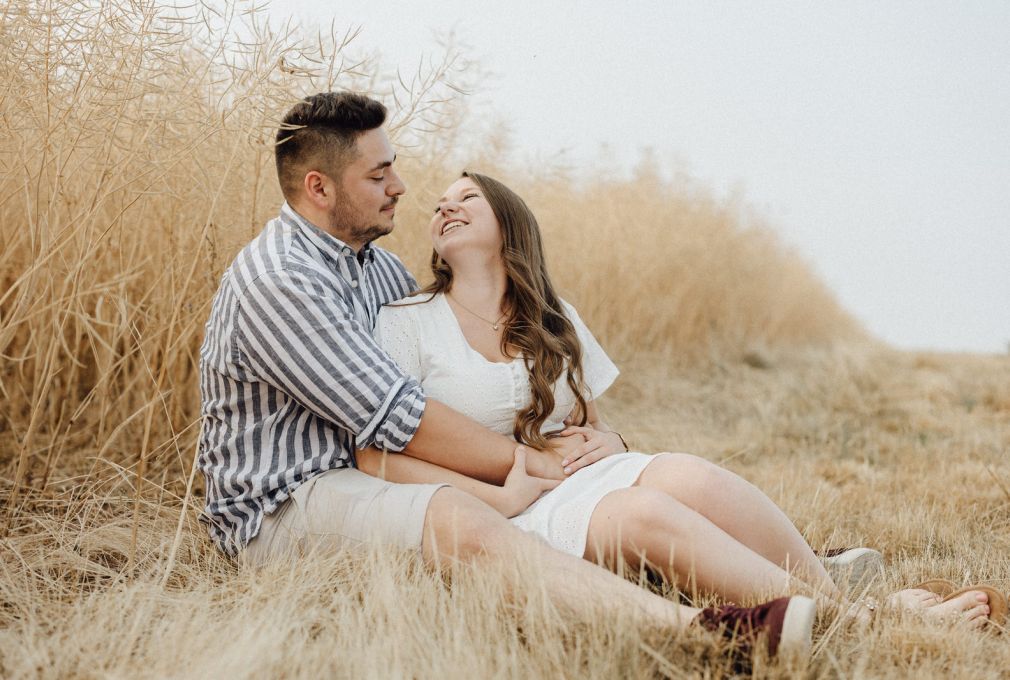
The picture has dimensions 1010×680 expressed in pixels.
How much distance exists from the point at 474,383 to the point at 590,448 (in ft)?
1.07

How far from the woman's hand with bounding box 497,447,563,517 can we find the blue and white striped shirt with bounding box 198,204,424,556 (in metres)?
0.25

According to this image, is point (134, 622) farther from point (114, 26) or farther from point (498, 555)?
point (114, 26)

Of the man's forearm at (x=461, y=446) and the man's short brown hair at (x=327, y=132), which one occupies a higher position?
the man's short brown hair at (x=327, y=132)

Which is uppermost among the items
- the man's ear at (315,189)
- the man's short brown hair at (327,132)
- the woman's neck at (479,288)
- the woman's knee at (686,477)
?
the man's short brown hair at (327,132)

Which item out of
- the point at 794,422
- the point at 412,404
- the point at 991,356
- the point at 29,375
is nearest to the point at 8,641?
the point at 412,404

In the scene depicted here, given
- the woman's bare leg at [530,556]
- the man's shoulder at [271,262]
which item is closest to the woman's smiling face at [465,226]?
the man's shoulder at [271,262]

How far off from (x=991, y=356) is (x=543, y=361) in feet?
25.8

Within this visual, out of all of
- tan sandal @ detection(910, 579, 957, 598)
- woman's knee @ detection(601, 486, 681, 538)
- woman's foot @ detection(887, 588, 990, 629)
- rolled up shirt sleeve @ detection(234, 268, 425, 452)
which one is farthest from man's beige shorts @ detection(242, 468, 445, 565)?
tan sandal @ detection(910, 579, 957, 598)

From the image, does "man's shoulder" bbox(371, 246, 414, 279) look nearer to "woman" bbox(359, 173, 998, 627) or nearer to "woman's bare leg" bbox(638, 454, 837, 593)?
"woman" bbox(359, 173, 998, 627)

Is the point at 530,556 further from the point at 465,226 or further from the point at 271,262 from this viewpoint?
the point at 465,226

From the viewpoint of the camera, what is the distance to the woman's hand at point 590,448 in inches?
82.2

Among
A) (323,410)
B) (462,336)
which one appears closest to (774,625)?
(323,410)

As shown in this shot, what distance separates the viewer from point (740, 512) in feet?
6.15

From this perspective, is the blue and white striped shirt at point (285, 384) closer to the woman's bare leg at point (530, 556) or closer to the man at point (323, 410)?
the man at point (323, 410)
